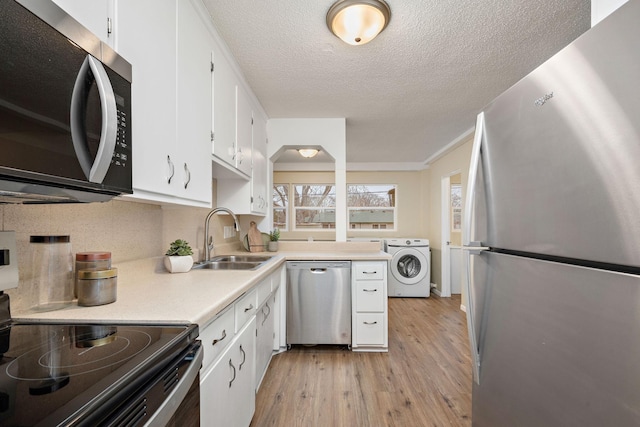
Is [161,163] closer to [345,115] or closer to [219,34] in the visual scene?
[219,34]

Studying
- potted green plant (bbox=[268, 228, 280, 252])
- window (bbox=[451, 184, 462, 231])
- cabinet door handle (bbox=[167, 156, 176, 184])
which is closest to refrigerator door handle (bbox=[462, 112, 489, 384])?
cabinet door handle (bbox=[167, 156, 176, 184])

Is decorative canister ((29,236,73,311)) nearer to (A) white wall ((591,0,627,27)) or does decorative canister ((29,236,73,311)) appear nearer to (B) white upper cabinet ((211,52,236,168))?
(B) white upper cabinet ((211,52,236,168))

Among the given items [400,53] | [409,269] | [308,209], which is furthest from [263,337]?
[308,209]


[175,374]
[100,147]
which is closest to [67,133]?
[100,147]

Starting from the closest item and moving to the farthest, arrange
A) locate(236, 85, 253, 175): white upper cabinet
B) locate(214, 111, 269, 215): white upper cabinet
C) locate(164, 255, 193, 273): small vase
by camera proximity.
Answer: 1. locate(164, 255, 193, 273): small vase
2. locate(236, 85, 253, 175): white upper cabinet
3. locate(214, 111, 269, 215): white upper cabinet

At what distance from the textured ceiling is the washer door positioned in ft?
8.05

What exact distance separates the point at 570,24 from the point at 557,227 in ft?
5.38

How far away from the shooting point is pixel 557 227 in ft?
2.96

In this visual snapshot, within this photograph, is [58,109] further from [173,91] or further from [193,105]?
[193,105]

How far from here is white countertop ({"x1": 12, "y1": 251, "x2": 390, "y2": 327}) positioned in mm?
908

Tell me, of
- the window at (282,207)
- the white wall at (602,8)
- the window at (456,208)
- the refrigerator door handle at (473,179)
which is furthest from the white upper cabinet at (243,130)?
the window at (456,208)

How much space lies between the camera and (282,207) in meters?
6.06

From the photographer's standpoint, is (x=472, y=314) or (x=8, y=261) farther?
(x=472, y=314)

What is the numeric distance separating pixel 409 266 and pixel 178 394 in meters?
4.71
